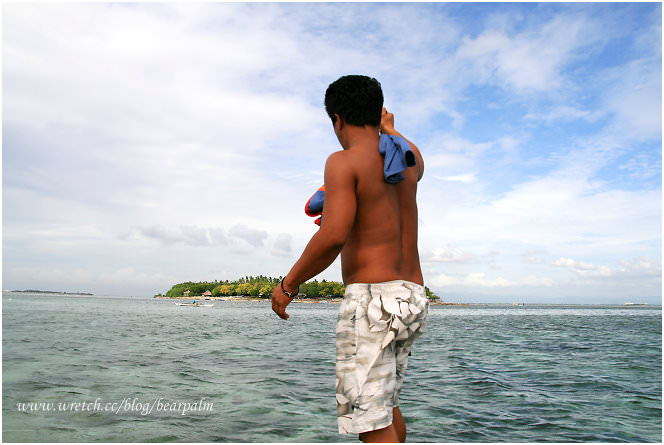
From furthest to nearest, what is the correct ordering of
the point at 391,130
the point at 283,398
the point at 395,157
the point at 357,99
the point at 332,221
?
the point at 283,398
the point at 391,130
the point at 357,99
the point at 395,157
the point at 332,221

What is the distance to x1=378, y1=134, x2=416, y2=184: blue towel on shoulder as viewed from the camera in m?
2.49

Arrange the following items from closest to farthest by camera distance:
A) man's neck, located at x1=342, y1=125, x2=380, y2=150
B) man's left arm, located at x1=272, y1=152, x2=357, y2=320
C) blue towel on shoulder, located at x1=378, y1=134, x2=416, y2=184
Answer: man's left arm, located at x1=272, y1=152, x2=357, y2=320
blue towel on shoulder, located at x1=378, y1=134, x2=416, y2=184
man's neck, located at x1=342, y1=125, x2=380, y2=150

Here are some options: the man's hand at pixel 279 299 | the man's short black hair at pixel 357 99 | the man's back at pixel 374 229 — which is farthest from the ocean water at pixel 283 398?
the man's short black hair at pixel 357 99

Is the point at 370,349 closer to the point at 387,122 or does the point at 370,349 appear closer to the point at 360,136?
the point at 360,136

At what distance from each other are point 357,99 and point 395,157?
411mm

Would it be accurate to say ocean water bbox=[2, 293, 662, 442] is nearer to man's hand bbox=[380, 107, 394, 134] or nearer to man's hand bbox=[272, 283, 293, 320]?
man's hand bbox=[272, 283, 293, 320]

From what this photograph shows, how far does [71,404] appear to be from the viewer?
738cm

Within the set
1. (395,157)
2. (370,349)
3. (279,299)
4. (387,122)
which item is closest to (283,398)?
(279,299)

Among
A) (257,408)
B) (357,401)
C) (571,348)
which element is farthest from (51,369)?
(571,348)

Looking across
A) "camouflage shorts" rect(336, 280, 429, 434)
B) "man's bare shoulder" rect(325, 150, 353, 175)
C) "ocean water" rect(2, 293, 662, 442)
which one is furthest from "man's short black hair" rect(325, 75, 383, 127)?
"ocean water" rect(2, 293, 662, 442)

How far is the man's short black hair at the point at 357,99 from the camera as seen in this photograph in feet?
8.64

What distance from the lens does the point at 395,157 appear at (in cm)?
252

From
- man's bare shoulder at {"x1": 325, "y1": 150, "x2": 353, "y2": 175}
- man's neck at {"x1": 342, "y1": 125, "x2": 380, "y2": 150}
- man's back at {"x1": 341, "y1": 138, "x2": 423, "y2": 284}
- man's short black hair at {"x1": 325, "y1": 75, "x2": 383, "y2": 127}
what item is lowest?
man's back at {"x1": 341, "y1": 138, "x2": 423, "y2": 284}

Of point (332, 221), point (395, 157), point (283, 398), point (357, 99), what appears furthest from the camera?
point (283, 398)
